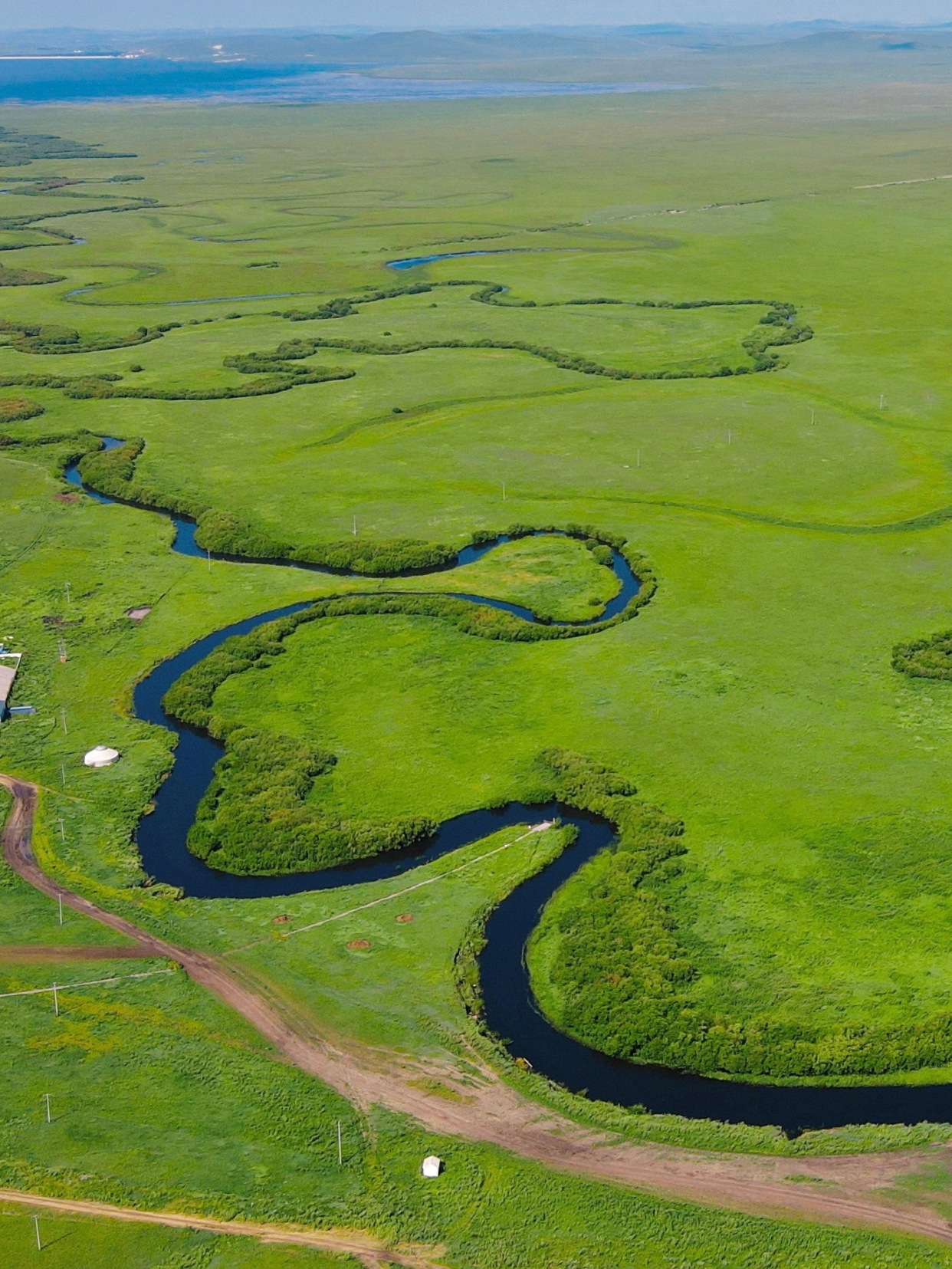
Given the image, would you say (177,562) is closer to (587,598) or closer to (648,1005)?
(587,598)

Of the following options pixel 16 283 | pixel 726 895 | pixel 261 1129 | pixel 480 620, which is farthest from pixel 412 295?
pixel 261 1129

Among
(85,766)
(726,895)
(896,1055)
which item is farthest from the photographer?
(85,766)

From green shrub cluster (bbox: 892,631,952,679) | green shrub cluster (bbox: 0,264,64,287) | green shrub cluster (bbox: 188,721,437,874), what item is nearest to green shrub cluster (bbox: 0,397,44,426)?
green shrub cluster (bbox: 0,264,64,287)

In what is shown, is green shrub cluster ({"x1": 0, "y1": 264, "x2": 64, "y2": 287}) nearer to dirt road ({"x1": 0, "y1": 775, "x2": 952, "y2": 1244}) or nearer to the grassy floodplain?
the grassy floodplain

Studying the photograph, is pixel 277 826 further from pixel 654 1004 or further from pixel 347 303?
pixel 347 303

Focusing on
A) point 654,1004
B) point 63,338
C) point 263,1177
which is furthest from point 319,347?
point 263,1177

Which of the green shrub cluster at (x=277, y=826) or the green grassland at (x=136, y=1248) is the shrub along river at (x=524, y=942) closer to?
the green shrub cluster at (x=277, y=826)
